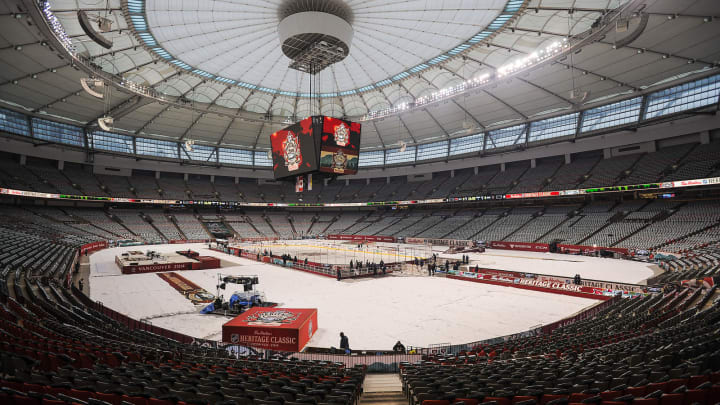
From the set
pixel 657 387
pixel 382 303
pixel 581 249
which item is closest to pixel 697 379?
pixel 657 387

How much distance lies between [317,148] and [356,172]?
4530 millimetres

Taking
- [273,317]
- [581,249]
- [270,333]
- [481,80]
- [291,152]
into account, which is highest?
[481,80]

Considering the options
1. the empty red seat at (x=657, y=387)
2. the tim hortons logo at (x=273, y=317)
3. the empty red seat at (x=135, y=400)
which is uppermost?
the empty red seat at (x=135, y=400)

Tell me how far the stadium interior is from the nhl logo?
0.14m

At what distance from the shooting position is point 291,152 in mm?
29000

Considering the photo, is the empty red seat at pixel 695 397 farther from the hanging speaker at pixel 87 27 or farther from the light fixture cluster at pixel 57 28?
the light fixture cluster at pixel 57 28

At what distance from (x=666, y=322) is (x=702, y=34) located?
3145 cm

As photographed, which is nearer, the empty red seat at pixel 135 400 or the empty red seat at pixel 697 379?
the empty red seat at pixel 135 400

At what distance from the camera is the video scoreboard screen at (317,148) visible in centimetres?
2692

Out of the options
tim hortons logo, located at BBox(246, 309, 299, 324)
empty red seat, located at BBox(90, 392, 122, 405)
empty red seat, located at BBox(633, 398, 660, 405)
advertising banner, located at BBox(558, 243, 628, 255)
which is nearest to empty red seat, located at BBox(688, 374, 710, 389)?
empty red seat, located at BBox(633, 398, 660, 405)

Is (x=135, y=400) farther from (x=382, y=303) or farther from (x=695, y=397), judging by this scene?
(x=382, y=303)

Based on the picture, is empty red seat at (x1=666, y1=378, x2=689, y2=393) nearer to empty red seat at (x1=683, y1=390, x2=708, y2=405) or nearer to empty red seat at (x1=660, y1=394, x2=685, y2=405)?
empty red seat at (x1=683, y1=390, x2=708, y2=405)

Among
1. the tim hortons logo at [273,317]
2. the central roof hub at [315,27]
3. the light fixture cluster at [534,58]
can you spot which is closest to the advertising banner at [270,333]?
the tim hortons logo at [273,317]

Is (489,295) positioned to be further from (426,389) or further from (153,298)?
(153,298)
